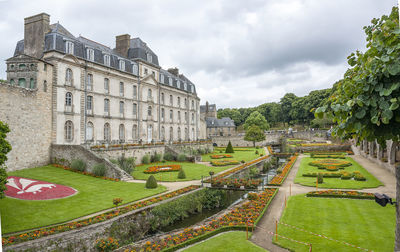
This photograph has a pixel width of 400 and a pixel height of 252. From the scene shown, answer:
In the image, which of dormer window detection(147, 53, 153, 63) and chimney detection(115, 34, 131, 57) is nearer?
chimney detection(115, 34, 131, 57)

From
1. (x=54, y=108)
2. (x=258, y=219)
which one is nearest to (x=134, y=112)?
(x=54, y=108)

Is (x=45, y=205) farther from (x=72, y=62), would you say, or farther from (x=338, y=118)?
(x=72, y=62)

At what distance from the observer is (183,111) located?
163ft

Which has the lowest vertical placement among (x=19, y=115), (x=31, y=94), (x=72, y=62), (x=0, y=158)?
(x=0, y=158)

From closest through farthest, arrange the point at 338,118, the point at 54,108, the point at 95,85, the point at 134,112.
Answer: the point at 338,118 → the point at 54,108 → the point at 95,85 → the point at 134,112

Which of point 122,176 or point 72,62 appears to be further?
point 72,62

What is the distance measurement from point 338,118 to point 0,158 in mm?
12123

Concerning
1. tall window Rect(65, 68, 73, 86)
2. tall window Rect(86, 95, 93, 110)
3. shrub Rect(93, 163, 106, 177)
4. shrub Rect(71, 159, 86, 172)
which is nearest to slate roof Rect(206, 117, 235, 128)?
tall window Rect(86, 95, 93, 110)

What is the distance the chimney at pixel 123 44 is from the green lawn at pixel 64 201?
22.1 meters

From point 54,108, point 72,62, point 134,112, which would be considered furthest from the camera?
point 134,112

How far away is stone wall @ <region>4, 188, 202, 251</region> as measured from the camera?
32.6 ft

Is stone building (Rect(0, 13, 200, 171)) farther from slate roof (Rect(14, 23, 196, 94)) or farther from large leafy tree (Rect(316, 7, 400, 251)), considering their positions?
large leafy tree (Rect(316, 7, 400, 251))

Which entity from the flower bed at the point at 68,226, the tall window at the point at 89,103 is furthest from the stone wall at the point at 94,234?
the tall window at the point at 89,103

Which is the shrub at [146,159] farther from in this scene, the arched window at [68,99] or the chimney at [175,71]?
the chimney at [175,71]
